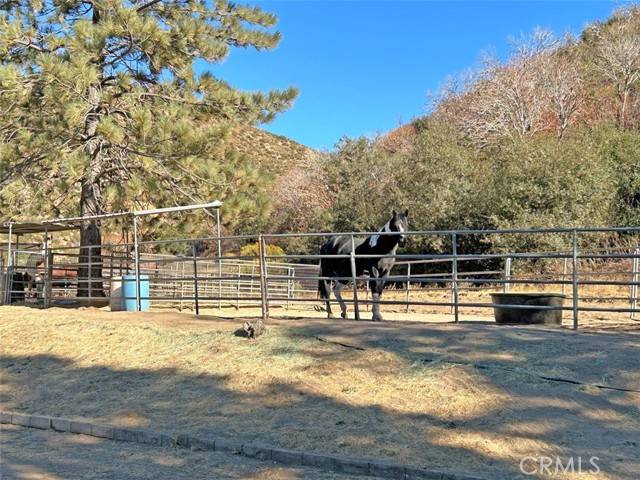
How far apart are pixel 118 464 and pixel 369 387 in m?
2.73

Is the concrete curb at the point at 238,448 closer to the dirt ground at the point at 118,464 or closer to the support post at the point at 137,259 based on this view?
the dirt ground at the point at 118,464

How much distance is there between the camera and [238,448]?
5637 millimetres

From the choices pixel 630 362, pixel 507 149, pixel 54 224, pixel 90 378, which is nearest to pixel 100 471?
pixel 90 378

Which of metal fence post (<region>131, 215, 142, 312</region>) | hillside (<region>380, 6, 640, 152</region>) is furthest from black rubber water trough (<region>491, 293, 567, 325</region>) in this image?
hillside (<region>380, 6, 640, 152</region>)

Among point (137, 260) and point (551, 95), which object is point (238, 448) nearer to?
point (137, 260)

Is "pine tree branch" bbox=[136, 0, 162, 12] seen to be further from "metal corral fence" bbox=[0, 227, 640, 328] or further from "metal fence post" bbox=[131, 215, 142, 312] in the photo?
"metal fence post" bbox=[131, 215, 142, 312]

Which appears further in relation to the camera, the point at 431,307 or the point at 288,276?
the point at 431,307

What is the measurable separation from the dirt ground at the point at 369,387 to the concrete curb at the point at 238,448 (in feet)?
0.63

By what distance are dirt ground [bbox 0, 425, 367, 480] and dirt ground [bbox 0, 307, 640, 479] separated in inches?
16.6

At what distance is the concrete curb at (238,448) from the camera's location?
4.89 metres

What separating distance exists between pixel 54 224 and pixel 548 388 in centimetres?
1248

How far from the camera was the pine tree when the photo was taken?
14.2 m

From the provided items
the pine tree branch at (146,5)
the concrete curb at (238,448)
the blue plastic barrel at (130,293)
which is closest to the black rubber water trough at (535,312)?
the concrete curb at (238,448)

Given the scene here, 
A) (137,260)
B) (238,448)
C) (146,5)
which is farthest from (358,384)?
(146,5)
